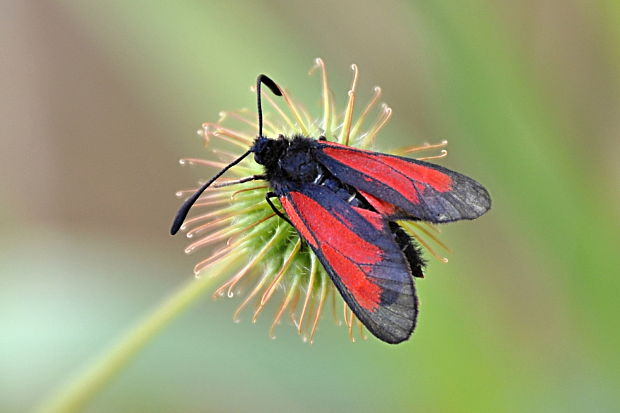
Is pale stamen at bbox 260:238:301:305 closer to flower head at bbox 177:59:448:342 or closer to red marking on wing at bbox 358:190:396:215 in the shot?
flower head at bbox 177:59:448:342

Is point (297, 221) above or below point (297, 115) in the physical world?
below

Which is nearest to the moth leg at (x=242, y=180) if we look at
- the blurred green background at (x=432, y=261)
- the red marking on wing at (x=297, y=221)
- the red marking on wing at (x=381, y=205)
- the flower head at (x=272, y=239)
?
the flower head at (x=272, y=239)

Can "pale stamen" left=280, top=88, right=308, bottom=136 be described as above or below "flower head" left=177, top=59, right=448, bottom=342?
above

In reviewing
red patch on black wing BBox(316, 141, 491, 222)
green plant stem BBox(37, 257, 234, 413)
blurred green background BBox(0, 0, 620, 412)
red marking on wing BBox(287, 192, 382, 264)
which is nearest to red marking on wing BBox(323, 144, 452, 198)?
red patch on black wing BBox(316, 141, 491, 222)

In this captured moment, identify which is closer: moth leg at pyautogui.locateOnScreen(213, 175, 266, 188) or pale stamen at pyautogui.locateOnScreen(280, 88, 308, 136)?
moth leg at pyautogui.locateOnScreen(213, 175, 266, 188)

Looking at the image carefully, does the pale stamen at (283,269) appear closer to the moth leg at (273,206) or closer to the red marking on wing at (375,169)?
the moth leg at (273,206)

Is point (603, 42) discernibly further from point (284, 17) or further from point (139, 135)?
point (139, 135)

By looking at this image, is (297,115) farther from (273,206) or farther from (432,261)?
(432,261)

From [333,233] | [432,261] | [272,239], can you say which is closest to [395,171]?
[333,233]
